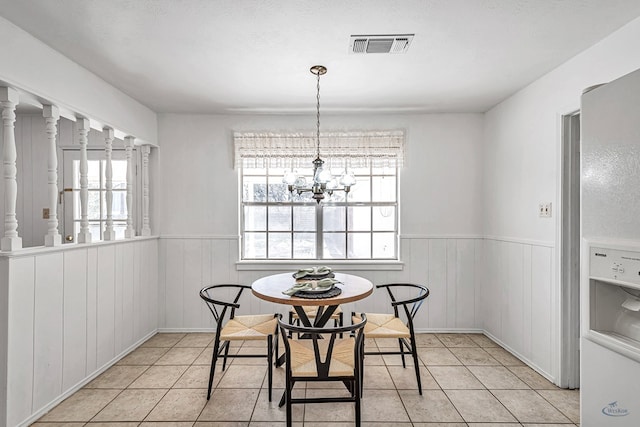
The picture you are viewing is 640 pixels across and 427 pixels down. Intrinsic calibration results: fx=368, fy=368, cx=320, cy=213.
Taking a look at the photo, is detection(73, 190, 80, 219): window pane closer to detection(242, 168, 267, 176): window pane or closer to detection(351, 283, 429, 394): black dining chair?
detection(242, 168, 267, 176): window pane

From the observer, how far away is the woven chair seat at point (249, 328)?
2.69m

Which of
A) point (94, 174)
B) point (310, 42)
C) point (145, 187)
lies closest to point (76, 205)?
point (94, 174)

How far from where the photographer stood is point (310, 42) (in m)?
2.49

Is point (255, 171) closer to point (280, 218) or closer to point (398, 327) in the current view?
point (280, 218)

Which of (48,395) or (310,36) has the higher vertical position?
(310,36)

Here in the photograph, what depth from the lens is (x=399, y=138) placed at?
13.6 ft

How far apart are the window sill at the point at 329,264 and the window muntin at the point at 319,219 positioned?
144mm

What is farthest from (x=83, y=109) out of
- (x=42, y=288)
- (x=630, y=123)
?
(x=630, y=123)

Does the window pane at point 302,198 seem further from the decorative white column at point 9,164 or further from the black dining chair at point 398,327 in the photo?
the decorative white column at point 9,164

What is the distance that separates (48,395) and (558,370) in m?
3.75

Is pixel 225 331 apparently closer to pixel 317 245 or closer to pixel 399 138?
pixel 317 245

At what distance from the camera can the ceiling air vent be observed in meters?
2.41

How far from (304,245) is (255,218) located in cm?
66

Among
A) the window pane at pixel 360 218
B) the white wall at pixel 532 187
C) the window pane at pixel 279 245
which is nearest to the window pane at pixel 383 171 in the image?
the window pane at pixel 360 218
